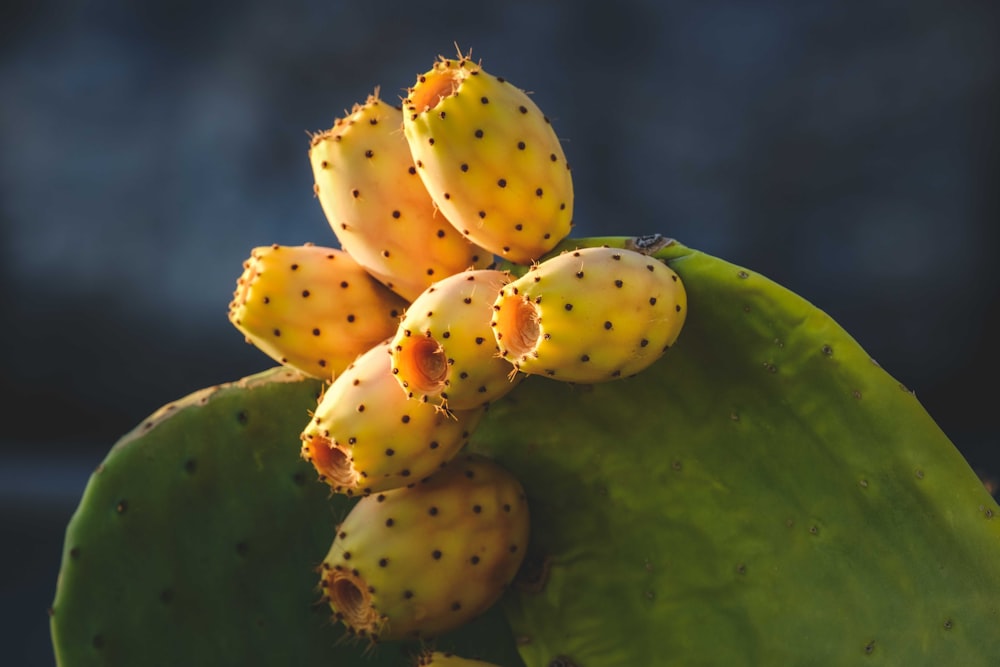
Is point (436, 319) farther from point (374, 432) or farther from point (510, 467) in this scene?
point (510, 467)

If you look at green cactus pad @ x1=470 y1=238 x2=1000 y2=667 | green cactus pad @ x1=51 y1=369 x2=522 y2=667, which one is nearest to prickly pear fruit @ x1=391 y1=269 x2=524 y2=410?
green cactus pad @ x1=470 y1=238 x2=1000 y2=667

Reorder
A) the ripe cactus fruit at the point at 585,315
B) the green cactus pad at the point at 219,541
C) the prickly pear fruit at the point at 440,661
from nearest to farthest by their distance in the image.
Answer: the ripe cactus fruit at the point at 585,315 → the prickly pear fruit at the point at 440,661 → the green cactus pad at the point at 219,541

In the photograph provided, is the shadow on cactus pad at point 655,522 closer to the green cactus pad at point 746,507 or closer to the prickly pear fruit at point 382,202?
the green cactus pad at point 746,507

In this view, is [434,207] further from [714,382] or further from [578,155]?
[578,155]

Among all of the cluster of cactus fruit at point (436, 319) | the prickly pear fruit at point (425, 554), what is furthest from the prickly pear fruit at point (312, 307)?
the prickly pear fruit at point (425, 554)

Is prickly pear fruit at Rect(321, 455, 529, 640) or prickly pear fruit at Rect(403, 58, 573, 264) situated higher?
prickly pear fruit at Rect(403, 58, 573, 264)

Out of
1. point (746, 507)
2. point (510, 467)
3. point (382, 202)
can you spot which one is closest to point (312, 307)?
point (382, 202)

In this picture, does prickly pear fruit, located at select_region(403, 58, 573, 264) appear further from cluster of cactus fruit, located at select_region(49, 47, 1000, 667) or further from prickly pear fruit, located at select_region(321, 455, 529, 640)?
prickly pear fruit, located at select_region(321, 455, 529, 640)
